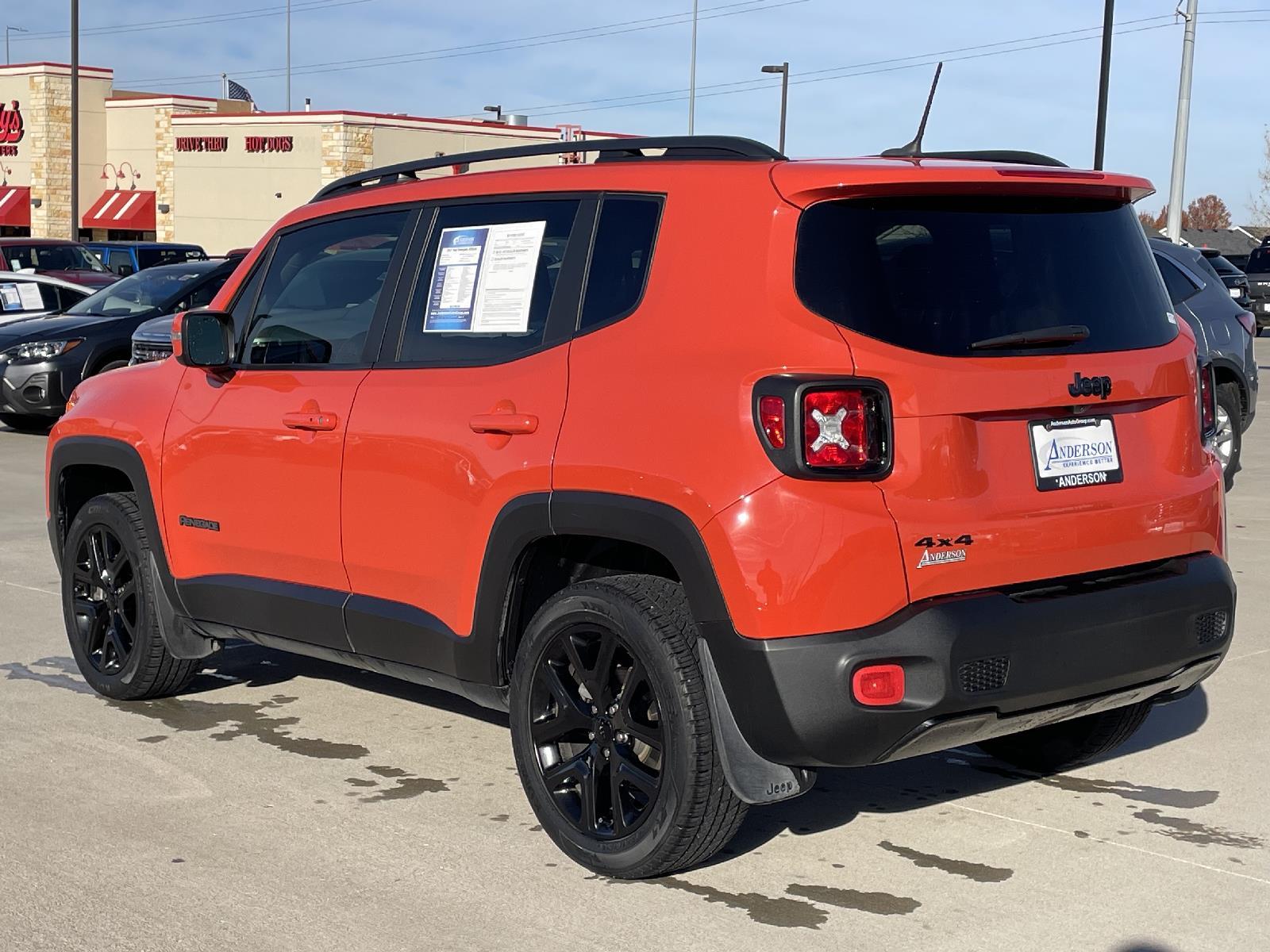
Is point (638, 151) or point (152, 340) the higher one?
point (638, 151)

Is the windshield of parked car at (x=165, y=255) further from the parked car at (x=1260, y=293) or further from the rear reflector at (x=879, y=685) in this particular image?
the rear reflector at (x=879, y=685)

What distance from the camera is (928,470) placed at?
403cm

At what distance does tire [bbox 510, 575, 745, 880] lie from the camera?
418cm

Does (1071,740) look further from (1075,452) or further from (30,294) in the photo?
(30,294)

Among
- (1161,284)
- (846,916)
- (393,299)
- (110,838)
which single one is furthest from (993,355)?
(110,838)

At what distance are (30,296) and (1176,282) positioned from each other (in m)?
13.1

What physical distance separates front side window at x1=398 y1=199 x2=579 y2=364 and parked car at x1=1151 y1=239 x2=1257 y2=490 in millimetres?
7709

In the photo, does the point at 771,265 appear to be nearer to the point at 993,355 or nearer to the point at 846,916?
the point at 993,355

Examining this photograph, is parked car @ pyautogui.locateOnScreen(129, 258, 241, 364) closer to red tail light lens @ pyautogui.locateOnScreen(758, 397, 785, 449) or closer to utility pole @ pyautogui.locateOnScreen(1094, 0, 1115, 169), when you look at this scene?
red tail light lens @ pyautogui.locateOnScreen(758, 397, 785, 449)

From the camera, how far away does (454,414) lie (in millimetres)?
4789

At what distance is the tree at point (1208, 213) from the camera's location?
15538 centimetres

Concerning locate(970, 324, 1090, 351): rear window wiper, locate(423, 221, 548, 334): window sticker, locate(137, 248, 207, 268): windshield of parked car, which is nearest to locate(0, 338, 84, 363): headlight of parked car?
locate(137, 248, 207, 268): windshield of parked car

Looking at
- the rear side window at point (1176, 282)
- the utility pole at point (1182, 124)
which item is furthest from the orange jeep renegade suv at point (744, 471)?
the utility pole at point (1182, 124)

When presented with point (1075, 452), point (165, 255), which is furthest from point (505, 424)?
point (165, 255)
